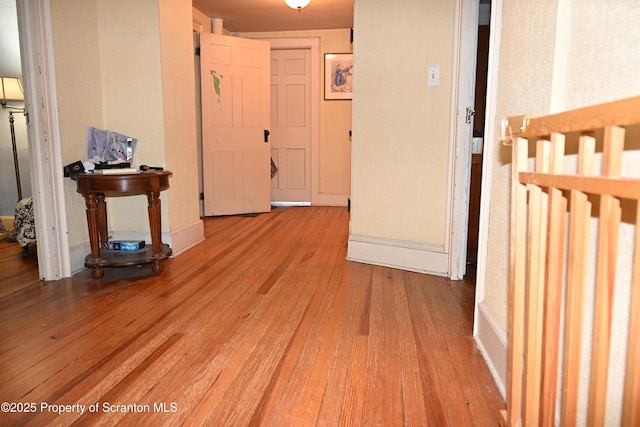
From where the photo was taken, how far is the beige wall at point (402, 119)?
267 centimetres

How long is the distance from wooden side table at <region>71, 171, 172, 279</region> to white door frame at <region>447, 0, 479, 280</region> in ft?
6.09

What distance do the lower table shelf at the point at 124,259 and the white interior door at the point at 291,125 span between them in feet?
11.1

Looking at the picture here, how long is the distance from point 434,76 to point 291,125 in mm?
3593

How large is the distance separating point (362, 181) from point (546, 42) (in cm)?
185

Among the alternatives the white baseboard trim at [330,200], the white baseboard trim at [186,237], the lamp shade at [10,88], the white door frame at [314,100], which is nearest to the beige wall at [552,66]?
the white baseboard trim at [186,237]

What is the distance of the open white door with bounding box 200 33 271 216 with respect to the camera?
4895 mm

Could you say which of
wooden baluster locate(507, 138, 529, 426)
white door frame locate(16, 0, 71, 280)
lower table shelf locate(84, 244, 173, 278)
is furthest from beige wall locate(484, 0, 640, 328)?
white door frame locate(16, 0, 71, 280)

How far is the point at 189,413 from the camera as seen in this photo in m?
1.30

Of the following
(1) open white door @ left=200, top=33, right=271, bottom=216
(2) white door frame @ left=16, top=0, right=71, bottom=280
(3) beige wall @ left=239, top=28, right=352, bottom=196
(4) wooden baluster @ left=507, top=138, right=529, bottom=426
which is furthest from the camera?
(3) beige wall @ left=239, top=28, right=352, bottom=196

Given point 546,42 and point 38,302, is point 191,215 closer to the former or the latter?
point 38,302

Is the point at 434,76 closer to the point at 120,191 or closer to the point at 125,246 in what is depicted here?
the point at 120,191

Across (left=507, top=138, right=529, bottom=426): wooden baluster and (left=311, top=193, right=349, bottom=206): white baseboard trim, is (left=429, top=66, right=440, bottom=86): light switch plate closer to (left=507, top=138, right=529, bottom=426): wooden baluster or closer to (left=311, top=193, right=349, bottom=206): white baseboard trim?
(left=507, top=138, right=529, bottom=426): wooden baluster

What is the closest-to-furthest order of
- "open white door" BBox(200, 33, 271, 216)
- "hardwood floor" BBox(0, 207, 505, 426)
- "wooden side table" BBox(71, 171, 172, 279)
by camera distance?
1. "hardwood floor" BBox(0, 207, 505, 426)
2. "wooden side table" BBox(71, 171, 172, 279)
3. "open white door" BBox(200, 33, 271, 216)

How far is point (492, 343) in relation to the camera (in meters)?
1.56
